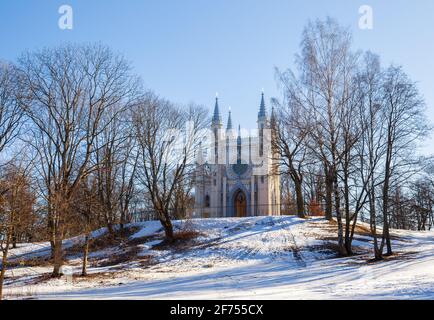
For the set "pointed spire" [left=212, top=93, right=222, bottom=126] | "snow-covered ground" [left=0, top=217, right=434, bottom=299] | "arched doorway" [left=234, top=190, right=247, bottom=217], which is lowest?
"snow-covered ground" [left=0, top=217, right=434, bottom=299]

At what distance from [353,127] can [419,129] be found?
2679mm

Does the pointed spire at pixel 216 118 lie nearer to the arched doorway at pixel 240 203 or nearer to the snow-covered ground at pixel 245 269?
the arched doorway at pixel 240 203

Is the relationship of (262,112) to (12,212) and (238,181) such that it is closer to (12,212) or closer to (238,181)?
(238,181)

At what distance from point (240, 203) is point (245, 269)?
30.1 metres

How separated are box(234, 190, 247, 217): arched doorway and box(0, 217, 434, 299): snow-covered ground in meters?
17.8

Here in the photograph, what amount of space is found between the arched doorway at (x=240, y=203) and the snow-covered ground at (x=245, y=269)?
17821mm

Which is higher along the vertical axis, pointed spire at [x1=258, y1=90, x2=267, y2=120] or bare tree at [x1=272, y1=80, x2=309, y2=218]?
pointed spire at [x1=258, y1=90, x2=267, y2=120]

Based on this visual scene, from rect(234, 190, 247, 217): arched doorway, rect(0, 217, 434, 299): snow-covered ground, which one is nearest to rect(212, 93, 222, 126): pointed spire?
rect(234, 190, 247, 217): arched doorway

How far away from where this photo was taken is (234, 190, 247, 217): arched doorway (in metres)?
45.3

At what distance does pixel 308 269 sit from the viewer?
14406 mm

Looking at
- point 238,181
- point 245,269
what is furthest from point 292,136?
point 238,181

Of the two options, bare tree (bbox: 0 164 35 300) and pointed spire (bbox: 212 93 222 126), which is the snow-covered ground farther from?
pointed spire (bbox: 212 93 222 126)

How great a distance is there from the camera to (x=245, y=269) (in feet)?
51.9
